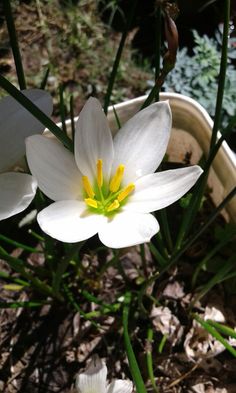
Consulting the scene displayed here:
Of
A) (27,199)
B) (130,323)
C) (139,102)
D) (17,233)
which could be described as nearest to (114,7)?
(139,102)

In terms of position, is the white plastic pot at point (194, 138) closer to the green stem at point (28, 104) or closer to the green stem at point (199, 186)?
the green stem at point (199, 186)

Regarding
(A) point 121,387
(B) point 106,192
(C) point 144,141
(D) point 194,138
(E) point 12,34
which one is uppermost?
(E) point 12,34

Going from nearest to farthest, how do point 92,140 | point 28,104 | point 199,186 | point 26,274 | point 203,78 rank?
1. point 28,104
2. point 92,140
3. point 199,186
4. point 26,274
5. point 203,78

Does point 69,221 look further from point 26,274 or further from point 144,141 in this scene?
point 26,274

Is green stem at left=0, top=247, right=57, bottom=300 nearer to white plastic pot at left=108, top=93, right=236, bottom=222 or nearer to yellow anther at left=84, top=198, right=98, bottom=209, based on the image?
yellow anther at left=84, top=198, right=98, bottom=209

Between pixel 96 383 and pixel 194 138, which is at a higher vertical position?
pixel 194 138

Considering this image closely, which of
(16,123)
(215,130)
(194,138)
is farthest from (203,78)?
(16,123)
